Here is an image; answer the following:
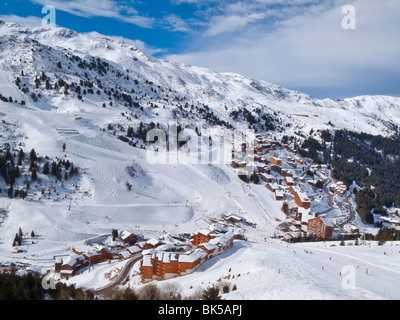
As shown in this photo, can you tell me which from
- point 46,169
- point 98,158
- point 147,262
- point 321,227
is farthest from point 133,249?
point 321,227

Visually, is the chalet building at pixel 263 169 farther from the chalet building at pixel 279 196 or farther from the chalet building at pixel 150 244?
the chalet building at pixel 150 244

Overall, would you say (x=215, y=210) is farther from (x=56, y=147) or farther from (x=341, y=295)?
(x=341, y=295)

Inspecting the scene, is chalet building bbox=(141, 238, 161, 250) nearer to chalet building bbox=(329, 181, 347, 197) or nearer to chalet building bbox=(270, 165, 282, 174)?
chalet building bbox=(270, 165, 282, 174)

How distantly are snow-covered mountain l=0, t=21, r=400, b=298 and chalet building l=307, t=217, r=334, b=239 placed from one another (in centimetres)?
635

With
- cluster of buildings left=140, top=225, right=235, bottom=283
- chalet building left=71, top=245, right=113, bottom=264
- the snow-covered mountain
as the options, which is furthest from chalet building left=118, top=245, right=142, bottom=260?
the snow-covered mountain

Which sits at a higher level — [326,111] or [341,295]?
[326,111]

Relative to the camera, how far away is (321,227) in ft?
156

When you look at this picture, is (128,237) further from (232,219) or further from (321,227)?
(321,227)

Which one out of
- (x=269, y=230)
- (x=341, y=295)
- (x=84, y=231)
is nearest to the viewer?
(x=341, y=295)

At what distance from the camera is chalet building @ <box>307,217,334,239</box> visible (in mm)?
46875

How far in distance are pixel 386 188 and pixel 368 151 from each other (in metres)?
45.3

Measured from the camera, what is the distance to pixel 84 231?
38188 mm

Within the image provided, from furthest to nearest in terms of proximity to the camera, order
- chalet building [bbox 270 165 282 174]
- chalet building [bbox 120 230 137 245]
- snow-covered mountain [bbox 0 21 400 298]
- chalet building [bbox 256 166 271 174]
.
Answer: chalet building [bbox 270 165 282 174] → chalet building [bbox 256 166 271 174] → snow-covered mountain [bbox 0 21 400 298] → chalet building [bbox 120 230 137 245]
